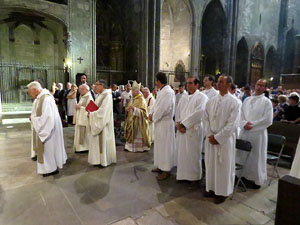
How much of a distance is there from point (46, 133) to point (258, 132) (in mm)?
3854

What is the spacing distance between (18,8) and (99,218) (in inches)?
489

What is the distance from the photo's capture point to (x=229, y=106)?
3133 mm

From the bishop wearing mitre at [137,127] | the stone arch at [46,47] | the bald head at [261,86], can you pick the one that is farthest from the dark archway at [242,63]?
the bald head at [261,86]

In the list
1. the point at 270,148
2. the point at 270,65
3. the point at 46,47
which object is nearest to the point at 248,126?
the point at 270,148

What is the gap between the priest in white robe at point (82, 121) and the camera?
530 centimetres

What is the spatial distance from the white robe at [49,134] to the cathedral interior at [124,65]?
0.27 m

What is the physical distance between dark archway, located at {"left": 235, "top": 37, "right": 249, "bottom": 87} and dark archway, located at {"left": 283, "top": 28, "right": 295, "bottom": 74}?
6.32m

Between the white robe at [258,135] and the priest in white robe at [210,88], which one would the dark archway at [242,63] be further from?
the white robe at [258,135]

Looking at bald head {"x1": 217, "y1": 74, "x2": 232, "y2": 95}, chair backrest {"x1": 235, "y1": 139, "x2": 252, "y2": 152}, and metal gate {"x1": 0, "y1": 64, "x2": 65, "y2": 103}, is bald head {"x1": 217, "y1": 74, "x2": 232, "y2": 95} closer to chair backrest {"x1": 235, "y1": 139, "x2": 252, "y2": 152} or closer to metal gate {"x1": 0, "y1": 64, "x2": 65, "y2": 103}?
chair backrest {"x1": 235, "y1": 139, "x2": 252, "y2": 152}

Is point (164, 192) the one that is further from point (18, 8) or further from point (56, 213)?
point (18, 8)

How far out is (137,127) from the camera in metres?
5.89

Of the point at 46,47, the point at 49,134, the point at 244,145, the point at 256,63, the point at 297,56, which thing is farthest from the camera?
the point at 256,63

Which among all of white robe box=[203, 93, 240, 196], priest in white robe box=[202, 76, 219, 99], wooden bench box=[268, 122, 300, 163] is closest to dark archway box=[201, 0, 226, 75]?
wooden bench box=[268, 122, 300, 163]

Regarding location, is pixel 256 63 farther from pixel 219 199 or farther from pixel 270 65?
pixel 219 199
